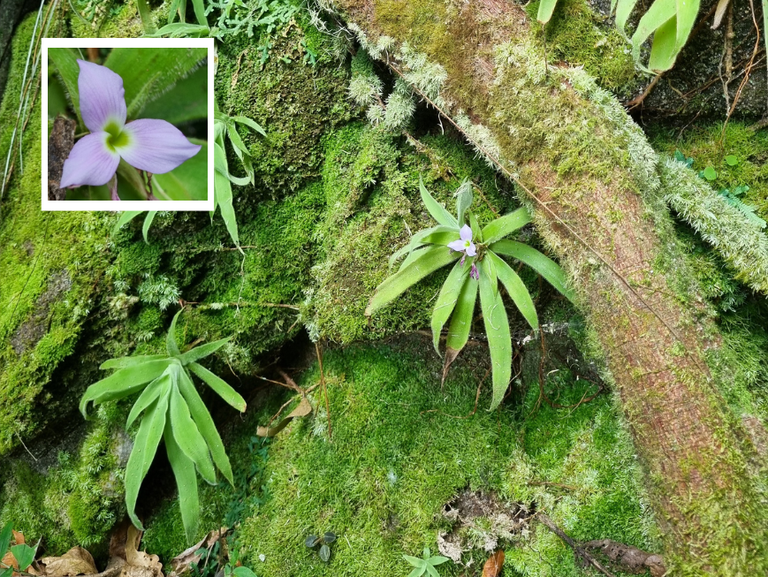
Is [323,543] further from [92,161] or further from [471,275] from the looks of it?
[92,161]

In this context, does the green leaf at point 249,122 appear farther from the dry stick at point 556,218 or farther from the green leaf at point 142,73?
the dry stick at point 556,218

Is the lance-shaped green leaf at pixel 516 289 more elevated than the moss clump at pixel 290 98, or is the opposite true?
the moss clump at pixel 290 98

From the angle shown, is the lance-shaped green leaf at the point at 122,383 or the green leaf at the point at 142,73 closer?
the green leaf at the point at 142,73

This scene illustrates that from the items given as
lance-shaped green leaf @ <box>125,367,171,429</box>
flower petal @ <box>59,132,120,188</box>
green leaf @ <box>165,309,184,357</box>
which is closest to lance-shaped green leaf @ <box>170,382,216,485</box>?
lance-shaped green leaf @ <box>125,367,171,429</box>

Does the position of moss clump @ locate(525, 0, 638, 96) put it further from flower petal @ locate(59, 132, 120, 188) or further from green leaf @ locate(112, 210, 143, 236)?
green leaf @ locate(112, 210, 143, 236)

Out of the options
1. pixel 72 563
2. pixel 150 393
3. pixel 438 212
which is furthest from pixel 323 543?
pixel 438 212

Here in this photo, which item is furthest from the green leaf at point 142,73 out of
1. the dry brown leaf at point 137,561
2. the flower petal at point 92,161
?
the dry brown leaf at point 137,561

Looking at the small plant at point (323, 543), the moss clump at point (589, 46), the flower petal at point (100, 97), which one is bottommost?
the small plant at point (323, 543)

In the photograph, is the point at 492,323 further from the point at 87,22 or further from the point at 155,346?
the point at 87,22
